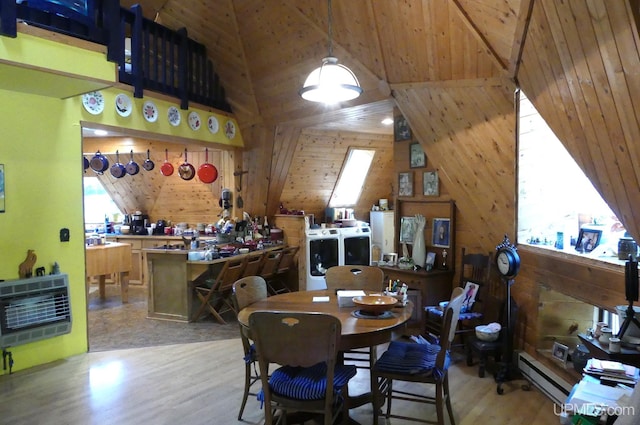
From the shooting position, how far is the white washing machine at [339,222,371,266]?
7.04 metres

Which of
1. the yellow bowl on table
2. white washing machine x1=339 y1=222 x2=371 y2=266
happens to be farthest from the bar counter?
the yellow bowl on table

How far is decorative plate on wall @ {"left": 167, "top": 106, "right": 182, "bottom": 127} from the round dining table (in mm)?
3152

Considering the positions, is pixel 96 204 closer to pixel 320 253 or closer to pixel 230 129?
pixel 230 129

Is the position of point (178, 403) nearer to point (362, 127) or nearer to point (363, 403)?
point (363, 403)

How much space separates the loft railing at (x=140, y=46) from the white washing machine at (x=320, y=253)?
227cm

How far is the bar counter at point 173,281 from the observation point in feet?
17.7

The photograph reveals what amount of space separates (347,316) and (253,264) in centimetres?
317

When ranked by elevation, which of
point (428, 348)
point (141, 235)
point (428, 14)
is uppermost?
point (428, 14)

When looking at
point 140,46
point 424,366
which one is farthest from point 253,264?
point 424,366

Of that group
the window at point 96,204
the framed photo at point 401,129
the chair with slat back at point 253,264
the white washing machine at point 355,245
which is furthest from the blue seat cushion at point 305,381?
the window at point 96,204

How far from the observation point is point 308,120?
5648 mm

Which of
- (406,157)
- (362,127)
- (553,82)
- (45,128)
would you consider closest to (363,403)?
(553,82)

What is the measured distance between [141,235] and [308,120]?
3.72 meters

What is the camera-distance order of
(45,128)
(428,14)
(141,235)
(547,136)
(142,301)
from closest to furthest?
(428,14), (547,136), (45,128), (142,301), (141,235)
